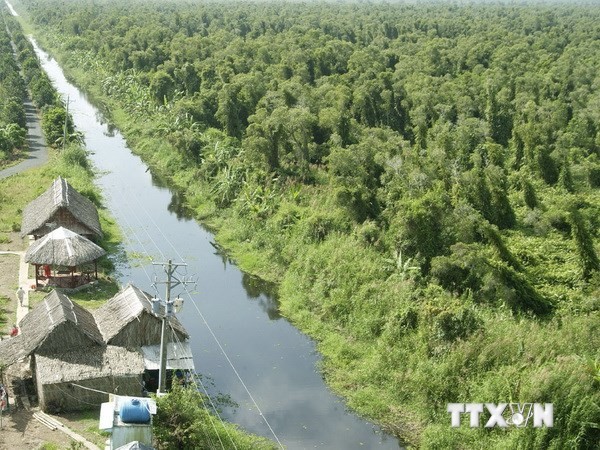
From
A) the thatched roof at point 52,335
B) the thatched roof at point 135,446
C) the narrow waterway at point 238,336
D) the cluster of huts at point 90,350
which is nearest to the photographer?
the thatched roof at point 135,446

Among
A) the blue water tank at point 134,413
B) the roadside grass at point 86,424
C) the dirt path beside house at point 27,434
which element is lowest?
the roadside grass at point 86,424

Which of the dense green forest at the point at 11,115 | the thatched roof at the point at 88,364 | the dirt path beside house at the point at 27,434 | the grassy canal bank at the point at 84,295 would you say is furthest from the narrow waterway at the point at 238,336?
the dense green forest at the point at 11,115

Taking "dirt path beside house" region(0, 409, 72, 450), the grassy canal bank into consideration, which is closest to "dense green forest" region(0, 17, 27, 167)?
the grassy canal bank

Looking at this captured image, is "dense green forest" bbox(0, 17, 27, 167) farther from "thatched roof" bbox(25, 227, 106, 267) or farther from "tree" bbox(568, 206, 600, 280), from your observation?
"tree" bbox(568, 206, 600, 280)

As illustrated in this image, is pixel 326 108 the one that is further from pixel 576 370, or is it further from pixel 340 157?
pixel 576 370

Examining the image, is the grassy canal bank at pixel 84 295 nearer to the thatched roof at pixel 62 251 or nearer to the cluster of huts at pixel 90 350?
the cluster of huts at pixel 90 350

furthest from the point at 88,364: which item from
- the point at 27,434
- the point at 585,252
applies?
the point at 585,252

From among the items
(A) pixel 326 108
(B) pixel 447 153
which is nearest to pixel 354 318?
(B) pixel 447 153
